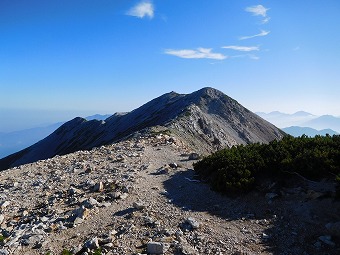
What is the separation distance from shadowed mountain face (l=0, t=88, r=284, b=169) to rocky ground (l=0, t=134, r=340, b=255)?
21606 millimetres

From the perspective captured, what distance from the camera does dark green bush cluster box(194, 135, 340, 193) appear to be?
512 inches

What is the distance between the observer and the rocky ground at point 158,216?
30.5 ft

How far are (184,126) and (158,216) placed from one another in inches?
1622

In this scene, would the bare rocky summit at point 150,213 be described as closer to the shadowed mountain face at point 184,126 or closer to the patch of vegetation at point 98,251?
the patch of vegetation at point 98,251

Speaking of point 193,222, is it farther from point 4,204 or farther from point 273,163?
point 4,204

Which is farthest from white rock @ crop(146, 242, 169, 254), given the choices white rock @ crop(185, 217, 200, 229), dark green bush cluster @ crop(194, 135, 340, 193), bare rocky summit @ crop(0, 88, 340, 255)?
dark green bush cluster @ crop(194, 135, 340, 193)

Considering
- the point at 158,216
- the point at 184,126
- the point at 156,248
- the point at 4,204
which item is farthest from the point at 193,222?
the point at 184,126

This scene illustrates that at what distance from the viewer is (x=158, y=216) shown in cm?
1131

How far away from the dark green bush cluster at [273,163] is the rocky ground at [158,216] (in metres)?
0.60

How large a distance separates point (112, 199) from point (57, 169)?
8.09m

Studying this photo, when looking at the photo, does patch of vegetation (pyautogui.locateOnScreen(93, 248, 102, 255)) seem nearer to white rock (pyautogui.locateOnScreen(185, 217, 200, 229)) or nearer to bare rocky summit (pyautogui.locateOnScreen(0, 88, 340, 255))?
bare rocky summit (pyautogui.locateOnScreen(0, 88, 340, 255))

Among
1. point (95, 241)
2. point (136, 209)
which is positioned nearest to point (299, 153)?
point (136, 209)

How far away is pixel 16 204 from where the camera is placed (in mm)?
13875

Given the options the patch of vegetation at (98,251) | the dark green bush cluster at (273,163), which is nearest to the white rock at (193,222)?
the patch of vegetation at (98,251)
